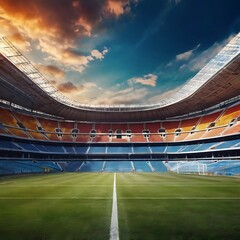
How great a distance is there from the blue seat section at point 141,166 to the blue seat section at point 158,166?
1478 millimetres

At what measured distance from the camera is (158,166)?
57.2 meters

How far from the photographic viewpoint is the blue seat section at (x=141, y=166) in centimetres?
5534

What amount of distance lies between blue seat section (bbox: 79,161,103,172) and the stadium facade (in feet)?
0.71

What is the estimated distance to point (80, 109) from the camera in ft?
198

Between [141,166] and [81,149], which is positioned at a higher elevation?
[81,149]

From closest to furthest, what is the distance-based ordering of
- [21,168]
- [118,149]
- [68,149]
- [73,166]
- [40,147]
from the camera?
[21,168]
[40,147]
[73,166]
[68,149]
[118,149]

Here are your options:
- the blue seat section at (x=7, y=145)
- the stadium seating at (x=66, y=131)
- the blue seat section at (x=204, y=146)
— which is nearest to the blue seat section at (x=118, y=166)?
the stadium seating at (x=66, y=131)

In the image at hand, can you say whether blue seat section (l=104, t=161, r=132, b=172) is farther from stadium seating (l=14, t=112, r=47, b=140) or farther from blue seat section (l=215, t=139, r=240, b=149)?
blue seat section (l=215, t=139, r=240, b=149)

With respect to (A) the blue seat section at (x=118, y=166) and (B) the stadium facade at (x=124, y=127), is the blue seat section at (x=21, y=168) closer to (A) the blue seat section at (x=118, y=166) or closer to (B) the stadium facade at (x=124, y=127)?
(B) the stadium facade at (x=124, y=127)

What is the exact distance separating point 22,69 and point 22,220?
33.2 meters

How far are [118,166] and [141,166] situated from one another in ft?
16.9

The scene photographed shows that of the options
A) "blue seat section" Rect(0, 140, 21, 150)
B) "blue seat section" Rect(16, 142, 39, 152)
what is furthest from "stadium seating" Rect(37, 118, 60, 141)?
"blue seat section" Rect(0, 140, 21, 150)

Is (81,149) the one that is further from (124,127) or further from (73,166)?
(124,127)

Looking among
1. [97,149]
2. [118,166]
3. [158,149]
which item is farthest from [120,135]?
[118,166]
